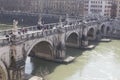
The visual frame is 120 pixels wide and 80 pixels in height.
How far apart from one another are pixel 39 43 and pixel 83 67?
7675 millimetres

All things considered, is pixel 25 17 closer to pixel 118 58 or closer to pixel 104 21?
pixel 104 21

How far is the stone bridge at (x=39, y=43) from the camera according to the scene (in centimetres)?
2750

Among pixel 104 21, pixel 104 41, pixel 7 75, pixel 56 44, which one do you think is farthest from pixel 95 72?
pixel 104 21

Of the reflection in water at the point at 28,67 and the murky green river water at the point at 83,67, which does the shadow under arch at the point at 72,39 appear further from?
the reflection in water at the point at 28,67

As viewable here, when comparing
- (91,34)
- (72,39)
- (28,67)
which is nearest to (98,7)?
(91,34)

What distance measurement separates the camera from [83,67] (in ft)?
130

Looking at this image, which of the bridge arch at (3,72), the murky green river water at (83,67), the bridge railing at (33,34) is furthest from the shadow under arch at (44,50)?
the bridge arch at (3,72)

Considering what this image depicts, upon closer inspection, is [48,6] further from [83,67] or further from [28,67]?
[28,67]

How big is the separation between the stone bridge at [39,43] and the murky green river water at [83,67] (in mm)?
2138

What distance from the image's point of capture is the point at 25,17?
101500mm

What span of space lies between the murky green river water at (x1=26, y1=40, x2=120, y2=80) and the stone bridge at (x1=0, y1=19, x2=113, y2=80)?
214 cm

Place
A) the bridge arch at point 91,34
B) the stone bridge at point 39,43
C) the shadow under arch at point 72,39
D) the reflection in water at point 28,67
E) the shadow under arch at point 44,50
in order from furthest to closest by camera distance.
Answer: the bridge arch at point 91,34, the shadow under arch at point 72,39, the shadow under arch at point 44,50, the reflection in water at point 28,67, the stone bridge at point 39,43

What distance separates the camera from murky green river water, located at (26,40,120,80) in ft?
115

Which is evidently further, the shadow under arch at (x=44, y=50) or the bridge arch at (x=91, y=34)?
the bridge arch at (x=91, y=34)
